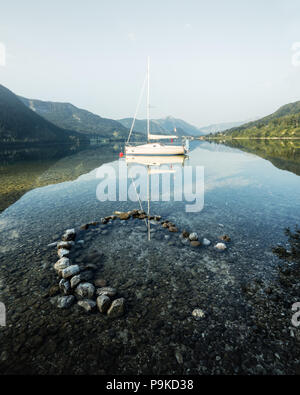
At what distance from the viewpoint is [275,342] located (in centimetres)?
652

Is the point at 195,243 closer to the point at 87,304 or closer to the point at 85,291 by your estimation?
the point at 85,291

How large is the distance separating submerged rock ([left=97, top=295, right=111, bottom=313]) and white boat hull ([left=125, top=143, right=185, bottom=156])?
58.6 m

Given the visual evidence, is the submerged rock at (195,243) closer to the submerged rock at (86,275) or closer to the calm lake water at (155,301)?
the calm lake water at (155,301)

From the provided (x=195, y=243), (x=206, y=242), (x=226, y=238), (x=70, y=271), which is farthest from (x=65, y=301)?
(x=226, y=238)

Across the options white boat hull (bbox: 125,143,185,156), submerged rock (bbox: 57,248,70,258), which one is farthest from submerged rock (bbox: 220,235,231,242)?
white boat hull (bbox: 125,143,185,156)

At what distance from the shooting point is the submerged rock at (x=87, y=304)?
784 centimetres

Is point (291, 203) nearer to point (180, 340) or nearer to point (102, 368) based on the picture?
point (180, 340)

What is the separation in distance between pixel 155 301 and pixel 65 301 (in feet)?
13.0

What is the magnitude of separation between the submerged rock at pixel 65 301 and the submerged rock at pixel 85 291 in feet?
1.05

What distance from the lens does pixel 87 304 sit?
7.96 meters

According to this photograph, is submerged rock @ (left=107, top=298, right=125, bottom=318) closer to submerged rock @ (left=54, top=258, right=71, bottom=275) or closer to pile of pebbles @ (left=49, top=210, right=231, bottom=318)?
pile of pebbles @ (left=49, top=210, right=231, bottom=318)

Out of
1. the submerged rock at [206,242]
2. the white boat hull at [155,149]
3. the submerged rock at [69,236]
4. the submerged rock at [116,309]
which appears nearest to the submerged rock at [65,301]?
the submerged rock at [116,309]

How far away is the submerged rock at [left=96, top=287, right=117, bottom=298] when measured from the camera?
852cm
